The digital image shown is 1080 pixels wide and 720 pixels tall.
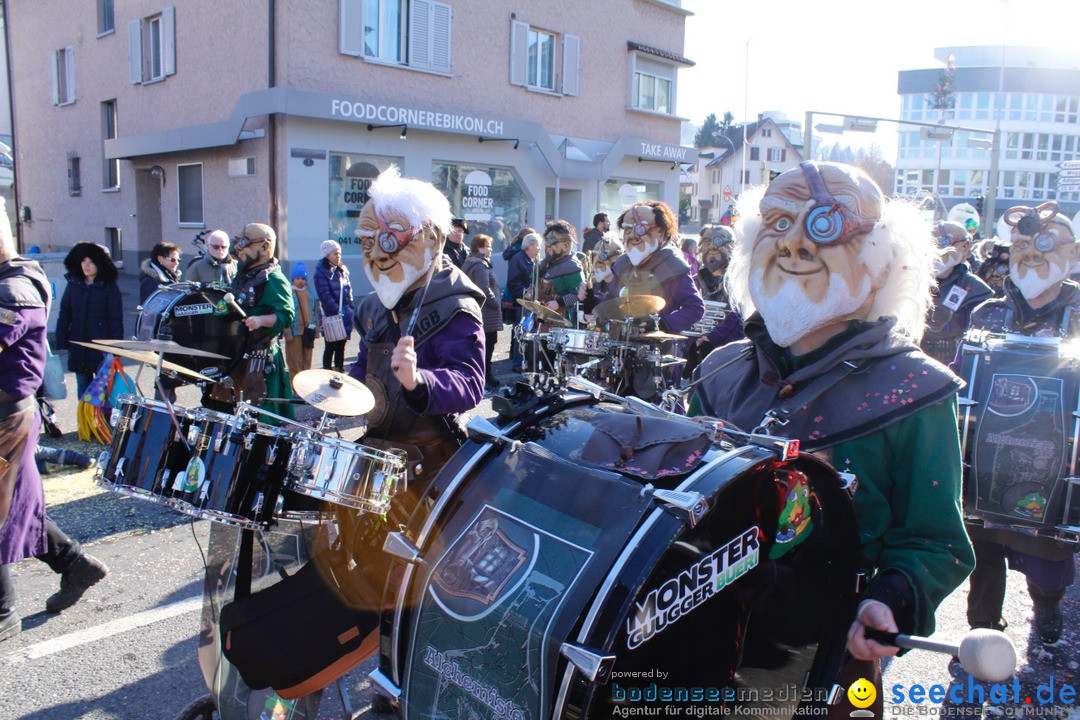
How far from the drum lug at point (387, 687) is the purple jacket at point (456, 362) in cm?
97

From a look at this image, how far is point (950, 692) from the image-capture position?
11.3 ft

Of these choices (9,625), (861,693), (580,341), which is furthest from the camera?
(580,341)

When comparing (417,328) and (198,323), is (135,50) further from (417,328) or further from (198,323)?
(417,328)

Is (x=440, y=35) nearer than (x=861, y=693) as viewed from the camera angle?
No

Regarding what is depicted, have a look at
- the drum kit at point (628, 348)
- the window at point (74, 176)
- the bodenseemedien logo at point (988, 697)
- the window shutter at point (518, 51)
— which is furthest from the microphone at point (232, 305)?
the window at point (74, 176)

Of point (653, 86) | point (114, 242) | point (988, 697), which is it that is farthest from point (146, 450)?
point (653, 86)

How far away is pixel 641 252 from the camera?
19.8 feet

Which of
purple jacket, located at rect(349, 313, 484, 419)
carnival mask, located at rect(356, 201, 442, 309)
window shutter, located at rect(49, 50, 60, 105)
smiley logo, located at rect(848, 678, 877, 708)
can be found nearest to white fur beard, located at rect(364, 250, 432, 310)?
carnival mask, located at rect(356, 201, 442, 309)

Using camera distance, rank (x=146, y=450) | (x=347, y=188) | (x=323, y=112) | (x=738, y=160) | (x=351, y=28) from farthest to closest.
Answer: (x=738, y=160), (x=347, y=188), (x=351, y=28), (x=323, y=112), (x=146, y=450)

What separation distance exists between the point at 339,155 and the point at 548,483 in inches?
613

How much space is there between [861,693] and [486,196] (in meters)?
17.6

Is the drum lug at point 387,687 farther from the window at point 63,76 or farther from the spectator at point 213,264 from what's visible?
the window at point 63,76

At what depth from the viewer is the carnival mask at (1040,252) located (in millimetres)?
5035

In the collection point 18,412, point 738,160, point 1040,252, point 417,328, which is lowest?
point 18,412
